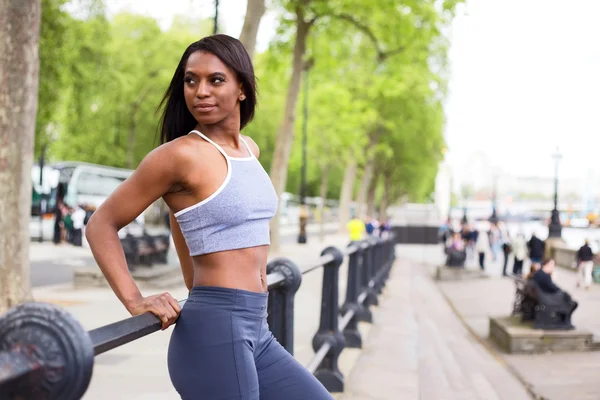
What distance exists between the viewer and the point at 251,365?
2.17m

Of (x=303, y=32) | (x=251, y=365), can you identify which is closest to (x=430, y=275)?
(x=303, y=32)

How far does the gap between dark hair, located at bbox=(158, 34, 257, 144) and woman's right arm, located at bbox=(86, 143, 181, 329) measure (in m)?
0.29

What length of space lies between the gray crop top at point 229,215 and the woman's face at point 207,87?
7 cm

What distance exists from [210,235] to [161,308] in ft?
0.78

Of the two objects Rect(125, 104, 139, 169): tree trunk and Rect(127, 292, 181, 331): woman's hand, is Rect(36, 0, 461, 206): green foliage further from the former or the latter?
Rect(127, 292, 181, 331): woman's hand

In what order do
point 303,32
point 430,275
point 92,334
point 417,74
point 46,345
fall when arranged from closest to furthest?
point 46,345 < point 92,334 < point 303,32 < point 430,275 < point 417,74

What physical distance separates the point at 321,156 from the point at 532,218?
344 ft

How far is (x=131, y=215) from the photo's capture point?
211 cm

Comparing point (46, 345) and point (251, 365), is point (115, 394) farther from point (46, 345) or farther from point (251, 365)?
point (46, 345)

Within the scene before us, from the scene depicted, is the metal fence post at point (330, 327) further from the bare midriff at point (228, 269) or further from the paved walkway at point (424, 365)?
the bare midriff at point (228, 269)

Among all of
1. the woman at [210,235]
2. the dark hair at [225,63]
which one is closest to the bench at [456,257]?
the dark hair at [225,63]

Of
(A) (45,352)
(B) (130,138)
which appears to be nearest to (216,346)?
(A) (45,352)

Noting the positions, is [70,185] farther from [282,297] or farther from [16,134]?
[282,297]

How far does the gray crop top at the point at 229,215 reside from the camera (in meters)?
2.12
